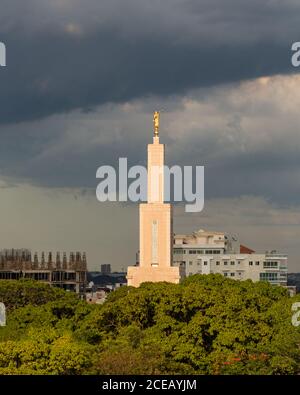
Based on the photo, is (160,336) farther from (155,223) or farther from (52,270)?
(52,270)

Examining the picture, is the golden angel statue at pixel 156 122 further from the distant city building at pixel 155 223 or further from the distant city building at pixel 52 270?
the distant city building at pixel 52 270

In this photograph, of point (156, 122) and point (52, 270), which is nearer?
point (156, 122)

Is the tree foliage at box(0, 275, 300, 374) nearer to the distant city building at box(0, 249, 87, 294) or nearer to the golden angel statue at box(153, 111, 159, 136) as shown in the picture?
the golden angel statue at box(153, 111, 159, 136)

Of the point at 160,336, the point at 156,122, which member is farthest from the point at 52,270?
the point at 160,336

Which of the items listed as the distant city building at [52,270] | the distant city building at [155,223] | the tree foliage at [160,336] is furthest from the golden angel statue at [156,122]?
the distant city building at [52,270]

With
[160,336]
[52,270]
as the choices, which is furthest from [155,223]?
[52,270]

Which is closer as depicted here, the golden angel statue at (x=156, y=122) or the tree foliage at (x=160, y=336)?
the tree foliage at (x=160, y=336)

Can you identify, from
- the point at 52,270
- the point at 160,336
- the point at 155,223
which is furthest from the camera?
the point at 52,270

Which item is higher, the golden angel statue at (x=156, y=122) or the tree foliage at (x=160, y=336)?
the golden angel statue at (x=156, y=122)

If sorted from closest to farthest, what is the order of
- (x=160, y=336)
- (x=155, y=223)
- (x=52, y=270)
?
(x=160, y=336) < (x=155, y=223) < (x=52, y=270)

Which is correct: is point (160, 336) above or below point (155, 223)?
below

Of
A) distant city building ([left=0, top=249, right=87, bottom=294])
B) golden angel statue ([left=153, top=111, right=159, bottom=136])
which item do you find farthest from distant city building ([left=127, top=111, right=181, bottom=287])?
distant city building ([left=0, top=249, right=87, bottom=294])
